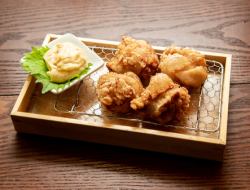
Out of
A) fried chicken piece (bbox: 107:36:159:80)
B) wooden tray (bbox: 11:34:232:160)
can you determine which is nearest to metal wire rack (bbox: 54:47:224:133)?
wooden tray (bbox: 11:34:232:160)

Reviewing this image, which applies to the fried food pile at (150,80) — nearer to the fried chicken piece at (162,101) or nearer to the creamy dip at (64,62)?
the fried chicken piece at (162,101)

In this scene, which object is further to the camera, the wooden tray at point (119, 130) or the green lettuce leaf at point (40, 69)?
the green lettuce leaf at point (40, 69)

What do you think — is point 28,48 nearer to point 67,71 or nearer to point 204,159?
point 67,71

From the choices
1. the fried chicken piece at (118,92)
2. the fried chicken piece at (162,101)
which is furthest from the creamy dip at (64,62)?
the fried chicken piece at (162,101)

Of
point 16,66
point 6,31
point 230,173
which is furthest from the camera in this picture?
point 6,31

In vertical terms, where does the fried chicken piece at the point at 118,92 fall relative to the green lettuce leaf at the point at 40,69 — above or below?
below

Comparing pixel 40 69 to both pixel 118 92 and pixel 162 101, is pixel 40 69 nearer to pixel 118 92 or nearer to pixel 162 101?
pixel 118 92

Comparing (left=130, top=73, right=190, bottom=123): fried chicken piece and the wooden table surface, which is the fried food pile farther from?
the wooden table surface

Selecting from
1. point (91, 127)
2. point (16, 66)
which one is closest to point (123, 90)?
point (91, 127)
